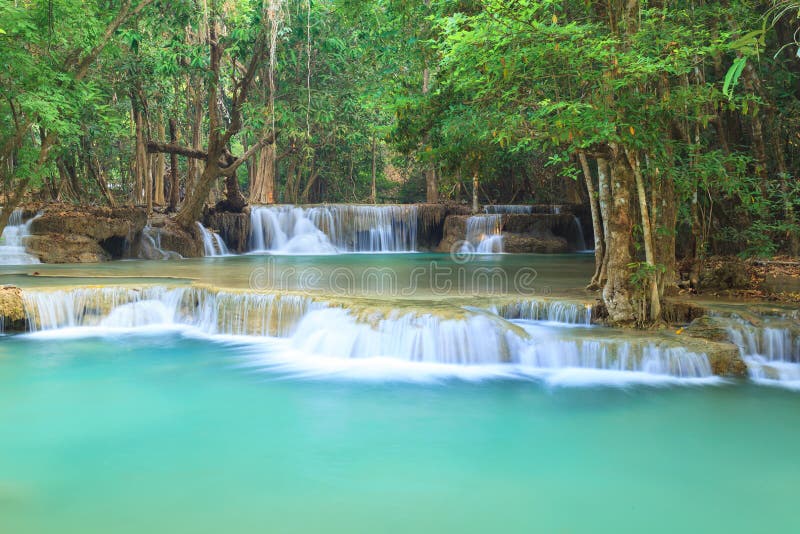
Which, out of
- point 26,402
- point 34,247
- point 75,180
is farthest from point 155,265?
point 26,402

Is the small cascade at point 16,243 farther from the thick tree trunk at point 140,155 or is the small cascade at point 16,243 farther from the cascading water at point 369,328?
the cascading water at point 369,328

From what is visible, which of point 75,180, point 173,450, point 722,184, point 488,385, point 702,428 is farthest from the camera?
point 75,180

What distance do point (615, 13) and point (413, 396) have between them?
16.2ft

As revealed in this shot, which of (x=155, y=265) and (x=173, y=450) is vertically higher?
(x=155, y=265)

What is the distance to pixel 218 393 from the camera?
22.5ft

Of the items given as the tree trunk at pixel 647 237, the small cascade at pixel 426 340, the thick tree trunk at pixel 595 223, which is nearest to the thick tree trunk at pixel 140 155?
the small cascade at pixel 426 340

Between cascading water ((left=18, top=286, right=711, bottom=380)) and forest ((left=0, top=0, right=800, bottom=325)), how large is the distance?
876 millimetres

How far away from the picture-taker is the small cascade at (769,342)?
7.14 meters

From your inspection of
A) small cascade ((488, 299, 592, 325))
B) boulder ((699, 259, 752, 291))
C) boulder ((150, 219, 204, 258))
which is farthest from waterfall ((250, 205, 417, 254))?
boulder ((699, 259, 752, 291))

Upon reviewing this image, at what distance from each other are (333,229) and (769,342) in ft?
50.9

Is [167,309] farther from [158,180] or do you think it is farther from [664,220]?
[158,180]

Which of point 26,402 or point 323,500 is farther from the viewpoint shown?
point 26,402

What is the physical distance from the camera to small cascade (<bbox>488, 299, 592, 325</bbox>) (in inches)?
325

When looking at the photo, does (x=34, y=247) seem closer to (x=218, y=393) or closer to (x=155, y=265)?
(x=155, y=265)
